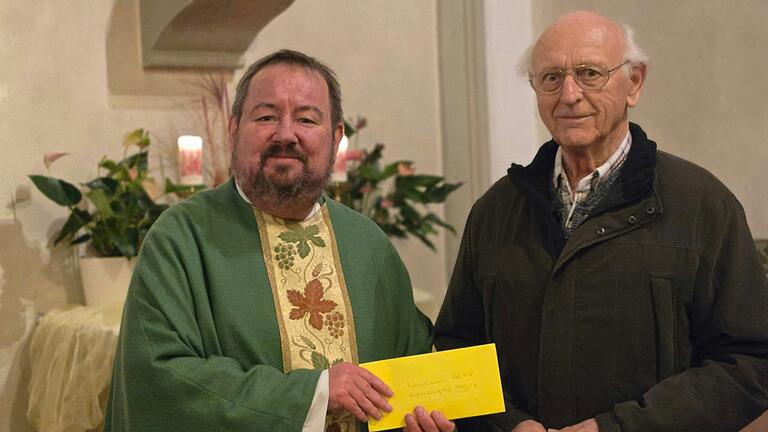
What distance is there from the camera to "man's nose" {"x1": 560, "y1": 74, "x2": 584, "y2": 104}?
226 cm

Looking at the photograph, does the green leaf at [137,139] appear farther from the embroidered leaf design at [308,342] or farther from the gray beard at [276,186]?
the embroidered leaf design at [308,342]

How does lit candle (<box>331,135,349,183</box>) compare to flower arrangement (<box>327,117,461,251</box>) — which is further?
flower arrangement (<box>327,117,461,251</box>)

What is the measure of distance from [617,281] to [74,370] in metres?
2.07

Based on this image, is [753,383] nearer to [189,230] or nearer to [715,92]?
[189,230]

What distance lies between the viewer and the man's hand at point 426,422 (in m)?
2.28

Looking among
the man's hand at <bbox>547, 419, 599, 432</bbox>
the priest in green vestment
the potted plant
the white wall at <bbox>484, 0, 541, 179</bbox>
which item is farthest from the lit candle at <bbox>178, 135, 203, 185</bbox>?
the man's hand at <bbox>547, 419, 599, 432</bbox>

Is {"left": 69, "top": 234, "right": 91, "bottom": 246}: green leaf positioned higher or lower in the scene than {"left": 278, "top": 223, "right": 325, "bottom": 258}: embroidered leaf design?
lower

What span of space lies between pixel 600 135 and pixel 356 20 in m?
2.77

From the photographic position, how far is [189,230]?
2449 mm

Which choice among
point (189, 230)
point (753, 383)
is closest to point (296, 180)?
point (189, 230)

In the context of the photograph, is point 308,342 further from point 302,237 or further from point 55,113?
point 55,113

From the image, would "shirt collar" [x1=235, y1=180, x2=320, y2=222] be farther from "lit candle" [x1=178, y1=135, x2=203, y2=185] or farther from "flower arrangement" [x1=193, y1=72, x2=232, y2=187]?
"flower arrangement" [x1=193, y1=72, x2=232, y2=187]

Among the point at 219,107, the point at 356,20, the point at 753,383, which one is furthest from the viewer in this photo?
the point at 356,20

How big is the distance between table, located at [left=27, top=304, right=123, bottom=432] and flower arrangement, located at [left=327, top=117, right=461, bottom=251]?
1163 mm
